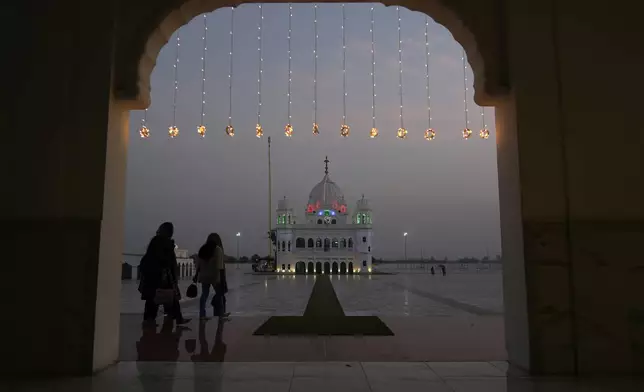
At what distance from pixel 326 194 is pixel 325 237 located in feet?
21.8

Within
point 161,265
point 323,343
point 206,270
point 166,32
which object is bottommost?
point 323,343

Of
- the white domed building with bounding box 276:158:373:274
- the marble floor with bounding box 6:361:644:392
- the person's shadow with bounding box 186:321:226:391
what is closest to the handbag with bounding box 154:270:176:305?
the person's shadow with bounding box 186:321:226:391

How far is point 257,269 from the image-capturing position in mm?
61750

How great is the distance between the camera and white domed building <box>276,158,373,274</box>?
61.5m

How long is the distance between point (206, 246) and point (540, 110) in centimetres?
574

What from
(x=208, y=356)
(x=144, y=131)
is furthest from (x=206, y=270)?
(x=208, y=356)

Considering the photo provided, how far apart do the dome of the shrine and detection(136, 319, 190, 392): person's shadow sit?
5864 centimetres

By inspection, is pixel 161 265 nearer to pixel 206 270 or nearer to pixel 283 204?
pixel 206 270

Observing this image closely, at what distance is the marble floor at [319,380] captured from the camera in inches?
153

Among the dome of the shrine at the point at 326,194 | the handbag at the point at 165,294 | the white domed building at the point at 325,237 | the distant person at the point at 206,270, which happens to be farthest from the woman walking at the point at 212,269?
the dome of the shrine at the point at 326,194

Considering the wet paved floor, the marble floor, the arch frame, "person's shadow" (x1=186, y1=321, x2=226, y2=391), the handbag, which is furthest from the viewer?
the handbag

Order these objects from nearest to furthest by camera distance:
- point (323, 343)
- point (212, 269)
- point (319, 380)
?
point (319, 380), point (323, 343), point (212, 269)

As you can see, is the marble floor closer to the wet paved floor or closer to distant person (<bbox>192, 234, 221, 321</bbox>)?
the wet paved floor

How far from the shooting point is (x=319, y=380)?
13.6 feet
